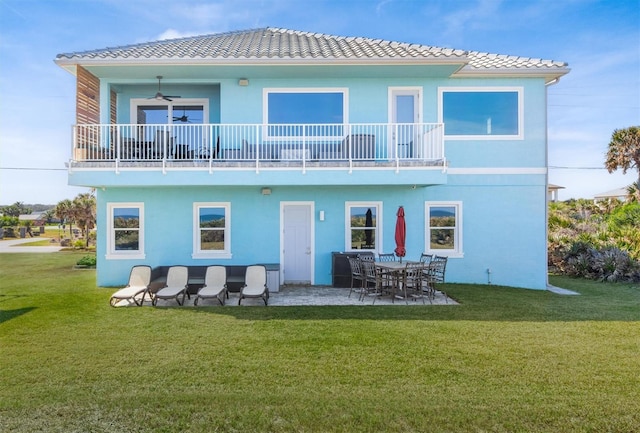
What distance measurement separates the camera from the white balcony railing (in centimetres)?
1106

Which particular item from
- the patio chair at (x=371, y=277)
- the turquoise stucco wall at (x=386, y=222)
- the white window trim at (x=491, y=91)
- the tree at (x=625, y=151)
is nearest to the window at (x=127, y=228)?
the turquoise stucco wall at (x=386, y=222)

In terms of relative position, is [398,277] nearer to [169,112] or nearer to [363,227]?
[363,227]

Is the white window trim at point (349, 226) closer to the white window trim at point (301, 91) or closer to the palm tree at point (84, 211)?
the white window trim at point (301, 91)

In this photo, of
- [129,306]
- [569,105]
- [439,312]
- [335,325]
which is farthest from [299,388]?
[569,105]

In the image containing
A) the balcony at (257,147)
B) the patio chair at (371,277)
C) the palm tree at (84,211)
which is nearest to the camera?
the patio chair at (371,277)

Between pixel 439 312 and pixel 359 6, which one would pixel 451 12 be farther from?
pixel 439 312

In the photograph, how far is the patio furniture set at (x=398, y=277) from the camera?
10.0m

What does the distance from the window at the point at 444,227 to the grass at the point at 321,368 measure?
3.45 m

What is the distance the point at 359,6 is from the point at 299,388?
38.7 feet

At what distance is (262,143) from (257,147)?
186 cm

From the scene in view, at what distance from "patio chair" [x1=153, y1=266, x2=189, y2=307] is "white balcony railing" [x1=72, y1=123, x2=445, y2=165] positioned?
3.22m

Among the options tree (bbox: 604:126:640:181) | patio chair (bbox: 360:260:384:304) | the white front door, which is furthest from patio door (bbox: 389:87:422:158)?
tree (bbox: 604:126:640:181)

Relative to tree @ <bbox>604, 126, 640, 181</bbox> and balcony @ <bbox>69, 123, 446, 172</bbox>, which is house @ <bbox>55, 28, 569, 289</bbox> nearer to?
balcony @ <bbox>69, 123, 446, 172</bbox>

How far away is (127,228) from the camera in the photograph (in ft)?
41.1
